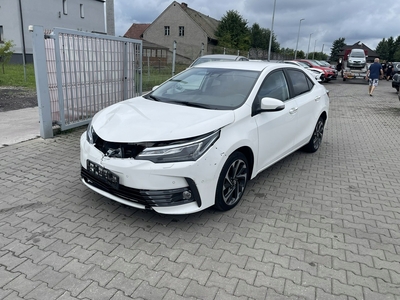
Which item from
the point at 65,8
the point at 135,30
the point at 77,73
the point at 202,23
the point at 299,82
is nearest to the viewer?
the point at 299,82

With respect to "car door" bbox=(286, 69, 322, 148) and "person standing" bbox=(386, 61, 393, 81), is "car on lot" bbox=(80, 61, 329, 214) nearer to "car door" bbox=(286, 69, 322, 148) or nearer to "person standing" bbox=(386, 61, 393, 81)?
"car door" bbox=(286, 69, 322, 148)

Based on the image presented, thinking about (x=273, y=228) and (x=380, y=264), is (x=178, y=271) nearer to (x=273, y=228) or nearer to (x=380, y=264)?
(x=273, y=228)

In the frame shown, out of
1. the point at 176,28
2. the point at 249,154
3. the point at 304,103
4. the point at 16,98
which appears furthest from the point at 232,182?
the point at 176,28

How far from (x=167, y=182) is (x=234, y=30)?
52925 mm

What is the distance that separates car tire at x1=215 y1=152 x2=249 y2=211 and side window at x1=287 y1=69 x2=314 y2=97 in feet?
6.07

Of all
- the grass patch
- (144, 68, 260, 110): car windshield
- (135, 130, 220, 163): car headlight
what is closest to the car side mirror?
(144, 68, 260, 110): car windshield

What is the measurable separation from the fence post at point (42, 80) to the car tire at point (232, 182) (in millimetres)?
4073

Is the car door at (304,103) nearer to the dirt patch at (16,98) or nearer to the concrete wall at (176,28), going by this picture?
the dirt patch at (16,98)

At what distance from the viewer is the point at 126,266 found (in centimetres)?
268

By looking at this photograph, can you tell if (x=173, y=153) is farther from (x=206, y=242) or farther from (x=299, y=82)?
(x=299, y=82)

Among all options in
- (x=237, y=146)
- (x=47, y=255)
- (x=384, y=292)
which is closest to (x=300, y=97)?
(x=237, y=146)

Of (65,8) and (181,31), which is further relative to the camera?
(181,31)

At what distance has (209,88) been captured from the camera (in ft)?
13.9

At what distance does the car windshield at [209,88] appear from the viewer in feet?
12.7
